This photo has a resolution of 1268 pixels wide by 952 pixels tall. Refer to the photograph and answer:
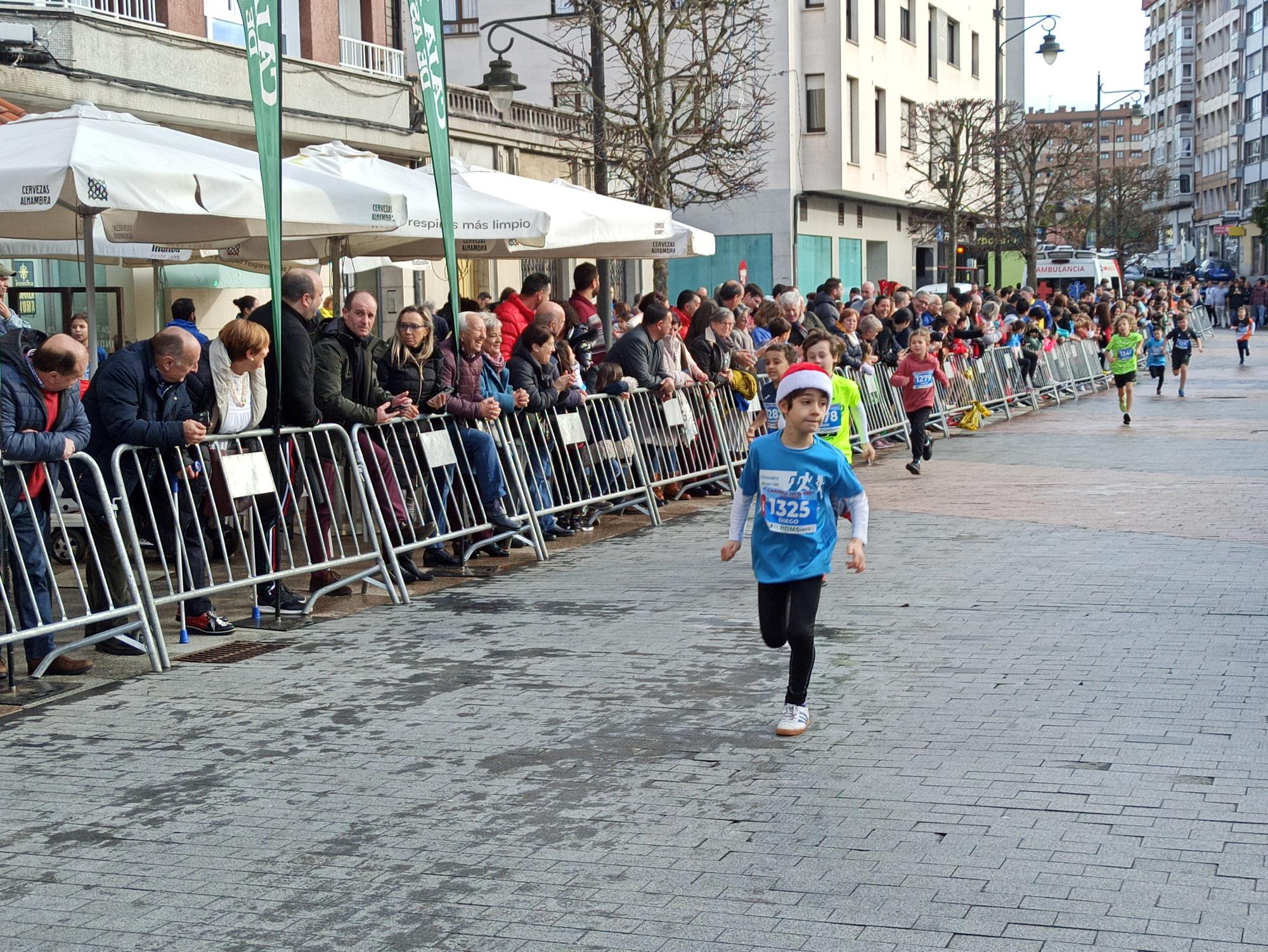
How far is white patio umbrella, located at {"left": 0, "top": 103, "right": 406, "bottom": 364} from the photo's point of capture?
8.52 metres

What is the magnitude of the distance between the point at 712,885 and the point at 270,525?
5.12 m

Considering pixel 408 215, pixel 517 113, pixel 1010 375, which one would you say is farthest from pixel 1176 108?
pixel 408 215

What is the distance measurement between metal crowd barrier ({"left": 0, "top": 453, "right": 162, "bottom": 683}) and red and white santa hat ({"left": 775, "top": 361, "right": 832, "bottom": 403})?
10.9ft

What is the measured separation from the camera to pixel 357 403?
10.2m

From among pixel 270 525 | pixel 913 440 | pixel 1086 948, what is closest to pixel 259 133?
pixel 270 525

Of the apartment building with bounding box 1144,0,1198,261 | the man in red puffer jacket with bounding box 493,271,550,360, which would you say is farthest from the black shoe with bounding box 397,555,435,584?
the apartment building with bounding box 1144,0,1198,261

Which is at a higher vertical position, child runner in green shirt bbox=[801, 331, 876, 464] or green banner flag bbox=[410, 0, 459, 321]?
green banner flag bbox=[410, 0, 459, 321]

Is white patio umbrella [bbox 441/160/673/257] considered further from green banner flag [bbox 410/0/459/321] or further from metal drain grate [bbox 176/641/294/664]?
metal drain grate [bbox 176/641/294/664]

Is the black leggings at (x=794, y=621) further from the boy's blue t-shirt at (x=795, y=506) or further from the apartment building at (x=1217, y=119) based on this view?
the apartment building at (x=1217, y=119)

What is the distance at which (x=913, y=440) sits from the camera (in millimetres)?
16391

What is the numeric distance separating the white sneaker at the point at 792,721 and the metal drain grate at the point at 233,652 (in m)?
3.03

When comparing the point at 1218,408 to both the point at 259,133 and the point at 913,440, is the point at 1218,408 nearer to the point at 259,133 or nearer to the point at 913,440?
the point at 913,440

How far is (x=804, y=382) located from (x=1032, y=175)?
42.9m

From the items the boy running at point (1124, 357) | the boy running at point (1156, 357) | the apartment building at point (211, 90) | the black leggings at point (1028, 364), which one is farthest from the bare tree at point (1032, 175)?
the boy running at point (1124, 357)
